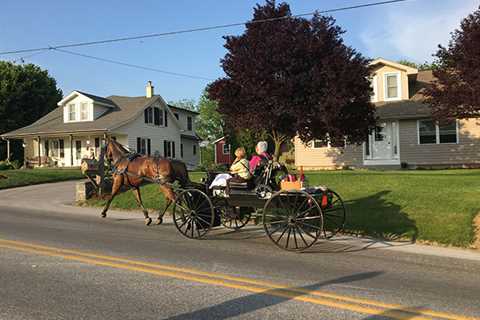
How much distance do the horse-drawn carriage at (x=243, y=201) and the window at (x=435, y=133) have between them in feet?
56.4

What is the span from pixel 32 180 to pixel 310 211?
20.6m

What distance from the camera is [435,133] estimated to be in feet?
85.0

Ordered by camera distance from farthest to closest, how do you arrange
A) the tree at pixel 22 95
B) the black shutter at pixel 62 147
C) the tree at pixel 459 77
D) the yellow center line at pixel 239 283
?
the tree at pixel 22 95, the black shutter at pixel 62 147, the tree at pixel 459 77, the yellow center line at pixel 239 283

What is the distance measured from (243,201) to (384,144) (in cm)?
1988

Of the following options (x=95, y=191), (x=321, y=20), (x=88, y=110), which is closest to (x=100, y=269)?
(x=95, y=191)

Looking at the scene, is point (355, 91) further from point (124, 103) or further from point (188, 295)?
point (124, 103)

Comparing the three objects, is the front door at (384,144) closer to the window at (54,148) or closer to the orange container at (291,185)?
the orange container at (291,185)

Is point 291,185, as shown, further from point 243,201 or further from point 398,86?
point 398,86

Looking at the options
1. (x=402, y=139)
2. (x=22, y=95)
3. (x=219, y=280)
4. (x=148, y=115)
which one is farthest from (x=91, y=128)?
(x=219, y=280)

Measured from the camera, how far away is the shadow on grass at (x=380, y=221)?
1009cm

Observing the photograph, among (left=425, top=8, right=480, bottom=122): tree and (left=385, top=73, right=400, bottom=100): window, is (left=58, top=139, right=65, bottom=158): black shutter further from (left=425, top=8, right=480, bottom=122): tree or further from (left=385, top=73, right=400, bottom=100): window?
(left=425, top=8, right=480, bottom=122): tree

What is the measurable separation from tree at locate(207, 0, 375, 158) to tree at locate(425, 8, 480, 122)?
154 inches

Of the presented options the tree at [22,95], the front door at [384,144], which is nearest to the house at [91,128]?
the tree at [22,95]

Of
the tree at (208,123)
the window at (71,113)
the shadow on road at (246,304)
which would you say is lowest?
the shadow on road at (246,304)
